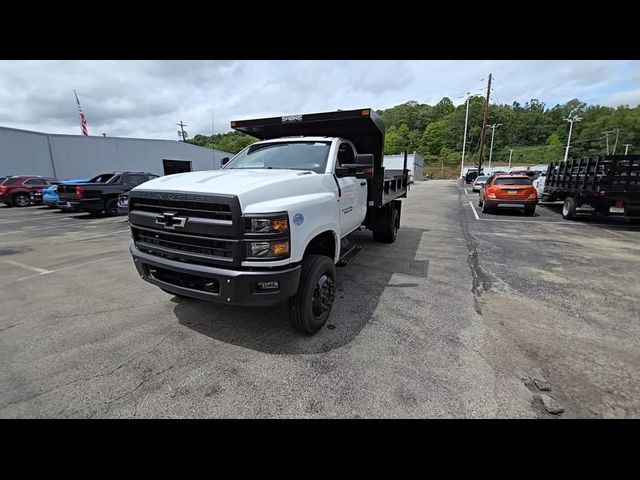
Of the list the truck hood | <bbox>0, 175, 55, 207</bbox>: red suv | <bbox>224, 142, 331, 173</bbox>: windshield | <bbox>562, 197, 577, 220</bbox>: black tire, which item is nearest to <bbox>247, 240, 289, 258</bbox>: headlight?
the truck hood

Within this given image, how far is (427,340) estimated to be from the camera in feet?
10.2

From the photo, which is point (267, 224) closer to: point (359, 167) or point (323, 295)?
point (323, 295)

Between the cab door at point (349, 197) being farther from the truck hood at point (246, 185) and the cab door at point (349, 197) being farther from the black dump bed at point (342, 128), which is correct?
the truck hood at point (246, 185)

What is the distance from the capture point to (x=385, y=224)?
23.0ft

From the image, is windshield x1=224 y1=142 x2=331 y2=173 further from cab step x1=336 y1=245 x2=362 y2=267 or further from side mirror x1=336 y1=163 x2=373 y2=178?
cab step x1=336 y1=245 x2=362 y2=267

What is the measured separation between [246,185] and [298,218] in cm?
54

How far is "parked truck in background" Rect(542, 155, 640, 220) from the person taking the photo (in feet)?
29.8

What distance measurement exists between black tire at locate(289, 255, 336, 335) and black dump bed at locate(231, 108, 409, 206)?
2581 mm
